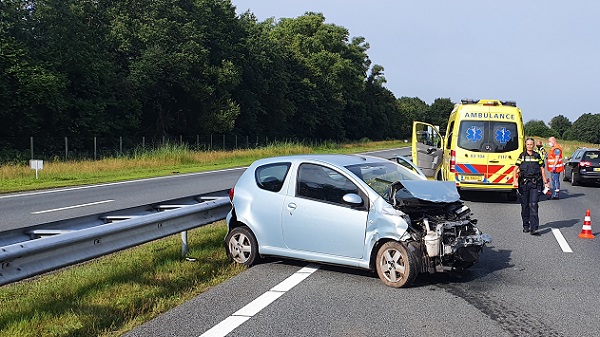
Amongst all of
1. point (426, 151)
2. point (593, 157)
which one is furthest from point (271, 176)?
point (593, 157)

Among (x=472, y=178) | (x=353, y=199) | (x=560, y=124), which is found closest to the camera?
(x=353, y=199)

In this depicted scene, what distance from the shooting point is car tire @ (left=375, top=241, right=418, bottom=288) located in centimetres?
663

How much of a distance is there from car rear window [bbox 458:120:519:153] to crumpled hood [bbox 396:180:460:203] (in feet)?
29.3

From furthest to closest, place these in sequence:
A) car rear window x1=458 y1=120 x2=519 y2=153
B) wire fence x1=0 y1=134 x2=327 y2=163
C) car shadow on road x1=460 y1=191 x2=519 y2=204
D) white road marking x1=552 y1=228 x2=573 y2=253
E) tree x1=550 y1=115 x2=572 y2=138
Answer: tree x1=550 y1=115 x2=572 y2=138 → wire fence x1=0 y1=134 x2=327 y2=163 → car shadow on road x1=460 y1=191 x2=519 y2=204 → car rear window x1=458 y1=120 x2=519 y2=153 → white road marking x1=552 y1=228 x2=573 y2=253

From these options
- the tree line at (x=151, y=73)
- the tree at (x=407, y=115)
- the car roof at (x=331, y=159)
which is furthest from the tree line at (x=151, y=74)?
the tree at (x=407, y=115)

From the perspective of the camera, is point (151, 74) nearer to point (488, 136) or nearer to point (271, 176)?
point (488, 136)

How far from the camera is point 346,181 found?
284 inches

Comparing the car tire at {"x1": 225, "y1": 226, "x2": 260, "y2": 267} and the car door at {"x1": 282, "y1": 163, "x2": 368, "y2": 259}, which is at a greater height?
the car door at {"x1": 282, "y1": 163, "x2": 368, "y2": 259}

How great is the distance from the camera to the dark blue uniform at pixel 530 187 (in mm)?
10781

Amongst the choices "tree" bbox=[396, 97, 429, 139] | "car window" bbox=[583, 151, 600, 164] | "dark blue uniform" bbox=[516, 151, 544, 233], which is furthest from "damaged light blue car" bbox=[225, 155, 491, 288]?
"tree" bbox=[396, 97, 429, 139]

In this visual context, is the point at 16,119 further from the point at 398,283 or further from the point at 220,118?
the point at 398,283

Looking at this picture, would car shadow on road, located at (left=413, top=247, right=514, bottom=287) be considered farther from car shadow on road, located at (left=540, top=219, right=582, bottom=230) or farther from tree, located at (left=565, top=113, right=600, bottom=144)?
tree, located at (left=565, top=113, right=600, bottom=144)

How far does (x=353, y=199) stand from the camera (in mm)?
6918

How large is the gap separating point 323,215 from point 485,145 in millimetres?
10000
